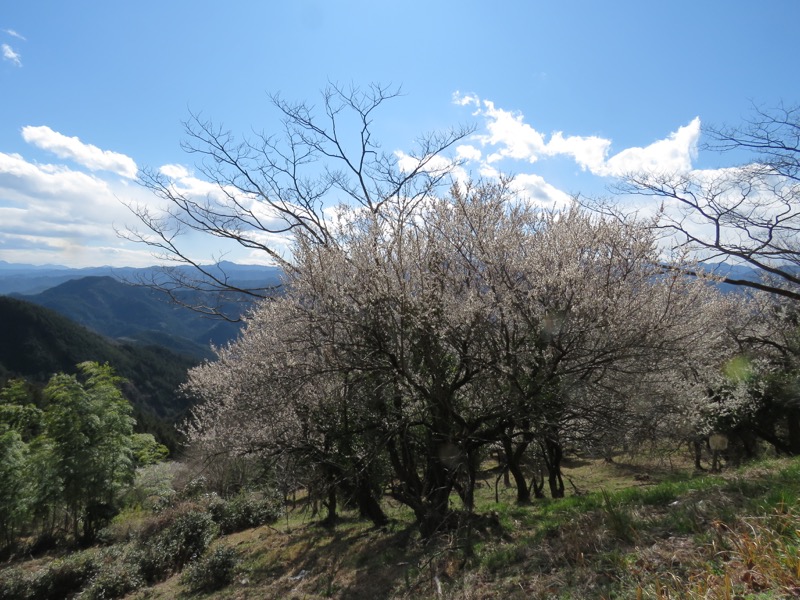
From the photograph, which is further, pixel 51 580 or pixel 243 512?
pixel 243 512

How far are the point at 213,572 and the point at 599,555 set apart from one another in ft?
27.1

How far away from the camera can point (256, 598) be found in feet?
25.6

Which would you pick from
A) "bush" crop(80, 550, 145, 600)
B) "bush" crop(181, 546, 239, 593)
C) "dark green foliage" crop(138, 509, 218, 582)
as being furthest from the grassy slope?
"dark green foliage" crop(138, 509, 218, 582)

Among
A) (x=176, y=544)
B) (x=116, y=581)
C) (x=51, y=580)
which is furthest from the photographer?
(x=176, y=544)

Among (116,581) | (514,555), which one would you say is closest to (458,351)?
(514,555)

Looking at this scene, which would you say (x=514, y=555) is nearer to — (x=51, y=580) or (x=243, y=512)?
(x=51, y=580)

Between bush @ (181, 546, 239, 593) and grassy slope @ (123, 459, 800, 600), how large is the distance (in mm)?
288

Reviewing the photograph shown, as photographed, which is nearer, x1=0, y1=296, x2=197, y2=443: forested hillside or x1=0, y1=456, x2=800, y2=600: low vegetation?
x1=0, y1=456, x2=800, y2=600: low vegetation

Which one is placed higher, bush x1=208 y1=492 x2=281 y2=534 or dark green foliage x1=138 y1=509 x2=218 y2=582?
dark green foliage x1=138 y1=509 x2=218 y2=582

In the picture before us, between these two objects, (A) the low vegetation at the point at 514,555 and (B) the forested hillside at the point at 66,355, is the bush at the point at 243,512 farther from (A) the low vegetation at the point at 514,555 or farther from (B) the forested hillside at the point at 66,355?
(B) the forested hillside at the point at 66,355

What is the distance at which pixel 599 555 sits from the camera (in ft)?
14.0

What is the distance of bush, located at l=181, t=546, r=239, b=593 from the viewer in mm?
9258

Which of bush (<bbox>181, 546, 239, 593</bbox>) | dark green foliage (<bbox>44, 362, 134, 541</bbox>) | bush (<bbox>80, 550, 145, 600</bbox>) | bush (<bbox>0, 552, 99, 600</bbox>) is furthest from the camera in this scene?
dark green foliage (<bbox>44, 362, 134, 541</bbox>)

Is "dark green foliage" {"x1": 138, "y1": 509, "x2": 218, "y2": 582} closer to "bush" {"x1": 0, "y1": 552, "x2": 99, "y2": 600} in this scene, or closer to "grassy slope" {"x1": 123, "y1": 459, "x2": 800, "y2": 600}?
"bush" {"x1": 0, "y1": 552, "x2": 99, "y2": 600}
